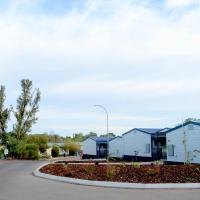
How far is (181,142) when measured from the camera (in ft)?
125

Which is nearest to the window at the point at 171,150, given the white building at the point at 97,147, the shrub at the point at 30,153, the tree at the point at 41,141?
the shrub at the point at 30,153

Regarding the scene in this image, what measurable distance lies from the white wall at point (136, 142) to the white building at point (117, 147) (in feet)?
7.73

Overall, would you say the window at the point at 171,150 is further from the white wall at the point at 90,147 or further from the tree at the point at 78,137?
the tree at the point at 78,137

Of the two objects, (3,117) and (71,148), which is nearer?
(3,117)

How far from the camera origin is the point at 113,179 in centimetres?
1827

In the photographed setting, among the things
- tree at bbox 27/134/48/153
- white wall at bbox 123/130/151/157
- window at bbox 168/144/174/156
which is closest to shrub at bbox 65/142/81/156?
tree at bbox 27/134/48/153

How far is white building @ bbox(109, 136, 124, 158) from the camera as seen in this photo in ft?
194

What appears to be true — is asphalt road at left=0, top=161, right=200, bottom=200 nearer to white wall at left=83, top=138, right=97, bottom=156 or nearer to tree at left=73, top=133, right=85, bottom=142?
white wall at left=83, top=138, right=97, bottom=156

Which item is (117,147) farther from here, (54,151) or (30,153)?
(54,151)

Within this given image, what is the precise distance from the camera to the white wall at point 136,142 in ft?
166

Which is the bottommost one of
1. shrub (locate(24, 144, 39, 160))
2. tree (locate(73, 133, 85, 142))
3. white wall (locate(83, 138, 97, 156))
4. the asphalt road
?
the asphalt road

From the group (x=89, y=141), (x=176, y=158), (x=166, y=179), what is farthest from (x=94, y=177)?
(x=89, y=141)

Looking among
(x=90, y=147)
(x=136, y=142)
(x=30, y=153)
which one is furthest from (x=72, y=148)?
(x=136, y=142)

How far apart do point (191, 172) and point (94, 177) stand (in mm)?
4746
